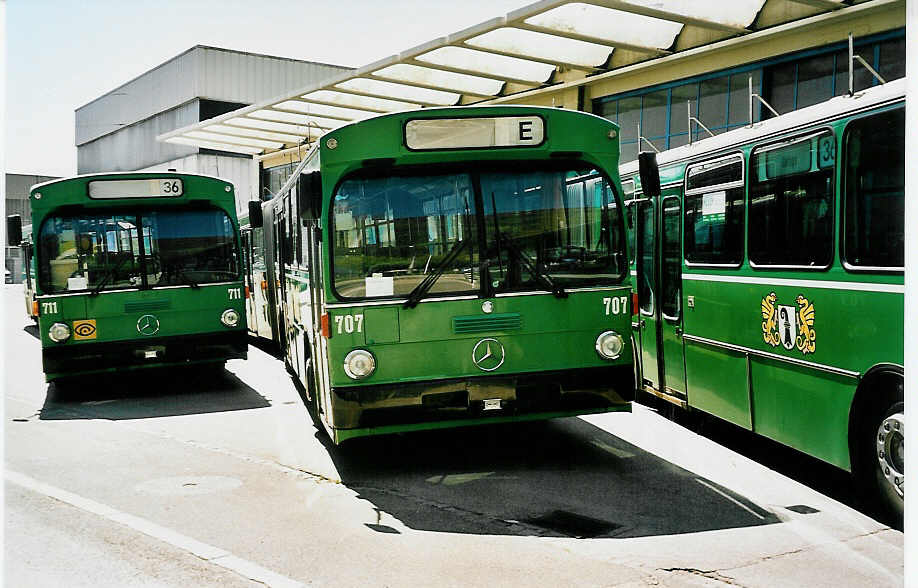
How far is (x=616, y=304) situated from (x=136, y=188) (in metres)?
6.89

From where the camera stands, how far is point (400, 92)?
19906mm

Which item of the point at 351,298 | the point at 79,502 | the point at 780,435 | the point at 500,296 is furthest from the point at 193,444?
the point at 780,435

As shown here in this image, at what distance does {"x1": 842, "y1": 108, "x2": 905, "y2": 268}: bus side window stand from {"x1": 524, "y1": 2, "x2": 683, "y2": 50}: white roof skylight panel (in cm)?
776

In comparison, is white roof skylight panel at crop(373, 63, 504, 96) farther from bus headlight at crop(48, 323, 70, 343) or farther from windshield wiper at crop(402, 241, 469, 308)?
windshield wiper at crop(402, 241, 469, 308)

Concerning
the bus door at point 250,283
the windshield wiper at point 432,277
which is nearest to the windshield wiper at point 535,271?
the windshield wiper at point 432,277

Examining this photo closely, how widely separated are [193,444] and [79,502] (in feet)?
6.67

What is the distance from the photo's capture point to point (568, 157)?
7.27 meters

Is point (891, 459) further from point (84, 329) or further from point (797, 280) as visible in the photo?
point (84, 329)

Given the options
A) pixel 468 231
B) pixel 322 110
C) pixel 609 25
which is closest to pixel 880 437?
pixel 468 231

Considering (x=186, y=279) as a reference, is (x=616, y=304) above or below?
below

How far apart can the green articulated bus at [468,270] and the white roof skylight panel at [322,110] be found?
15.0m

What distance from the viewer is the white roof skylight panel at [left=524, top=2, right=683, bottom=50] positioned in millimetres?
13727

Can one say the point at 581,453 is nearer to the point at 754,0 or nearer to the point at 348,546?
the point at 348,546

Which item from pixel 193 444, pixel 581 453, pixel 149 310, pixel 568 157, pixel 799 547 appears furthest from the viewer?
pixel 149 310
